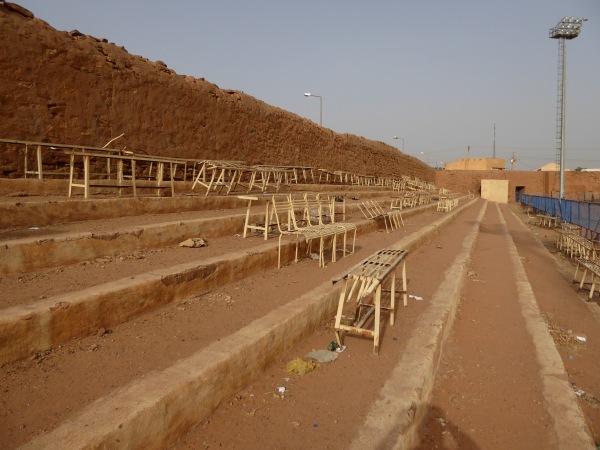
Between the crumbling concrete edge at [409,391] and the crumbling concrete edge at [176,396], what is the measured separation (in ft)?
2.67

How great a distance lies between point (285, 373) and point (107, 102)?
6.72 meters

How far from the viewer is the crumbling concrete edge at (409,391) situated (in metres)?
2.07

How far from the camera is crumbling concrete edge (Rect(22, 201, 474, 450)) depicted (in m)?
1.64

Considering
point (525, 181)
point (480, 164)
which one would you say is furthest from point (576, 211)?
point (480, 164)

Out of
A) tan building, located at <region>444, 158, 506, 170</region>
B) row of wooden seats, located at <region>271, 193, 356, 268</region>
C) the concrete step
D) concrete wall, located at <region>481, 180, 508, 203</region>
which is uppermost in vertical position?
tan building, located at <region>444, 158, 506, 170</region>

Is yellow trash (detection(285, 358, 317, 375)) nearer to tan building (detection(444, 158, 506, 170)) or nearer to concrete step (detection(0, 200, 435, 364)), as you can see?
concrete step (detection(0, 200, 435, 364))

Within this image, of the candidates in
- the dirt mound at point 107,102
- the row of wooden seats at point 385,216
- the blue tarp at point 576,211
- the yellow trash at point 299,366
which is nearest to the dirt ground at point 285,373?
the yellow trash at point 299,366

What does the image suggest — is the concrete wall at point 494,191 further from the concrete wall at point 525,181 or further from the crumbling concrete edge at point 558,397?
the crumbling concrete edge at point 558,397

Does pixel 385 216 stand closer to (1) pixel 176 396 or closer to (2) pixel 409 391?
(2) pixel 409 391

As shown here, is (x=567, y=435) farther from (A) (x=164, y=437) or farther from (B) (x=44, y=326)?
(B) (x=44, y=326)

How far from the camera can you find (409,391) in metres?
2.48

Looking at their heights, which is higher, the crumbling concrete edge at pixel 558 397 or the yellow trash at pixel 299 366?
the yellow trash at pixel 299 366

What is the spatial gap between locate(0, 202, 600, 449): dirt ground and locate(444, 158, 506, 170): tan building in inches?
1908

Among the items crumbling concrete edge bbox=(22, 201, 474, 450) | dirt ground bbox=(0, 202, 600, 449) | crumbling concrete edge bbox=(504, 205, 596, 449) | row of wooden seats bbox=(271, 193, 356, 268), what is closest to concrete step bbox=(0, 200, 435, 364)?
dirt ground bbox=(0, 202, 600, 449)
